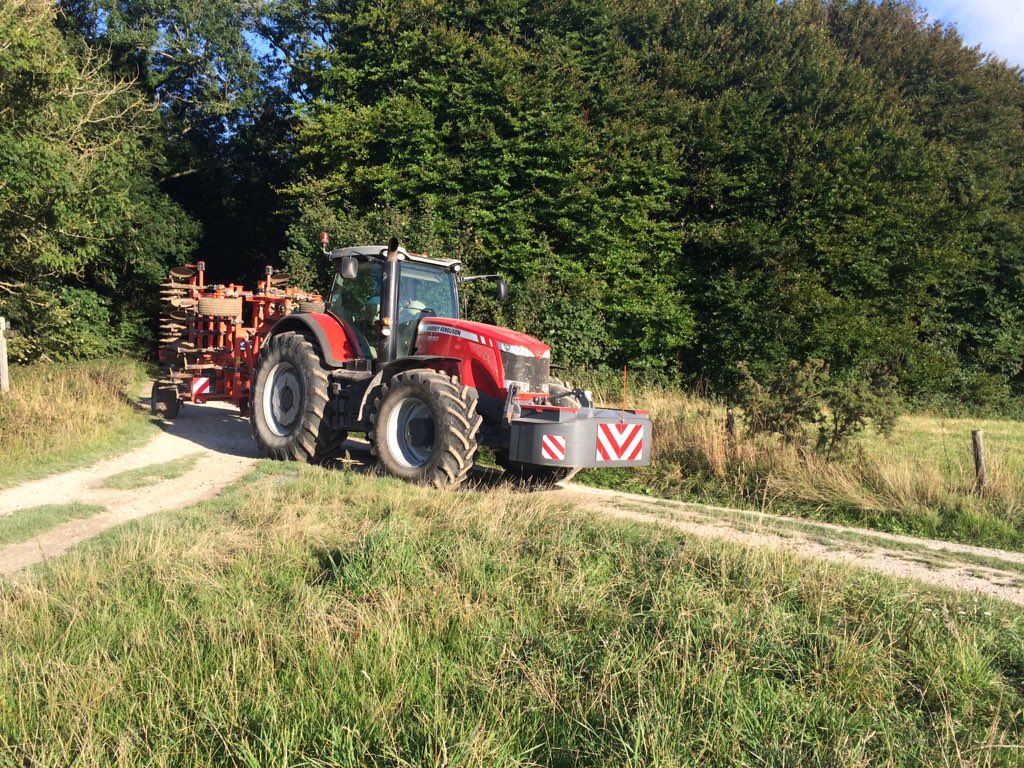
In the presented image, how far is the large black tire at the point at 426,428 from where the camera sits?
26.0 feet

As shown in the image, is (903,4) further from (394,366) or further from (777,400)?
(394,366)

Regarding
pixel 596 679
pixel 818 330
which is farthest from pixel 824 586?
pixel 818 330

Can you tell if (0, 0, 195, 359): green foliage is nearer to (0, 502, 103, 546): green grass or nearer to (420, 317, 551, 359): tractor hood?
(0, 502, 103, 546): green grass

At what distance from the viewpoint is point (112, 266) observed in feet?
75.8

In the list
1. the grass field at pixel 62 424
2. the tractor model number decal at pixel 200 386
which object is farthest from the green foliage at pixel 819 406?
the grass field at pixel 62 424

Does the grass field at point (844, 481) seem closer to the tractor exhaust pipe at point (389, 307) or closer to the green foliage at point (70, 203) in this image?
the tractor exhaust pipe at point (389, 307)

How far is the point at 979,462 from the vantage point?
853cm

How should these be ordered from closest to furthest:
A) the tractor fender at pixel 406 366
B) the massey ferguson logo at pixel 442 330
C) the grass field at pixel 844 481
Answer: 1. the grass field at pixel 844 481
2. the tractor fender at pixel 406 366
3. the massey ferguson logo at pixel 442 330

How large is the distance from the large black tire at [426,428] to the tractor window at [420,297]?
819mm

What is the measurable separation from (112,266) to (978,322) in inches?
1010

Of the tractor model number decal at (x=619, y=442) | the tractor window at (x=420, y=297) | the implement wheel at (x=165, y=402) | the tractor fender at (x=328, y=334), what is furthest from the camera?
the implement wheel at (x=165, y=402)

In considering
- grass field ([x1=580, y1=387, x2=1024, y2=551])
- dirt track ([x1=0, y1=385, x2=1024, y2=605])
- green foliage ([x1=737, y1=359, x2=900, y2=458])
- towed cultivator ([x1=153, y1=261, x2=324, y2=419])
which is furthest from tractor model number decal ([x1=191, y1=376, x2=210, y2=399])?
green foliage ([x1=737, y1=359, x2=900, y2=458])

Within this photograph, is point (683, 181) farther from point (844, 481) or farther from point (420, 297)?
point (844, 481)

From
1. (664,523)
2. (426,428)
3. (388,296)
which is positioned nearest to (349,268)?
(388,296)
